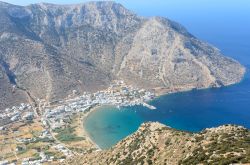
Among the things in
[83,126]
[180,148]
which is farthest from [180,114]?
[180,148]

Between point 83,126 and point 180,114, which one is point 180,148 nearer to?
point 83,126

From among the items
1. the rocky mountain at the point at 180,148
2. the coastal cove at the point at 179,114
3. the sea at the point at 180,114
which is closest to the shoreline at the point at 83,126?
the coastal cove at the point at 179,114

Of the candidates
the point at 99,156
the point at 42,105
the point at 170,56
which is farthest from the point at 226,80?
the point at 99,156

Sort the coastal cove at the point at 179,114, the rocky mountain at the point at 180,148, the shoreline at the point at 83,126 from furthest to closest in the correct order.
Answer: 1. the coastal cove at the point at 179,114
2. the shoreline at the point at 83,126
3. the rocky mountain at the point at 180,148

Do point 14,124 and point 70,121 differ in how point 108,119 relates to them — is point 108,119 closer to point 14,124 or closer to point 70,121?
point 70,121

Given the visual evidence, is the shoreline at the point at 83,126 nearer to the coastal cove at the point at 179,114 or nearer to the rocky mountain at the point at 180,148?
the coastal cove at the point at 179,114
